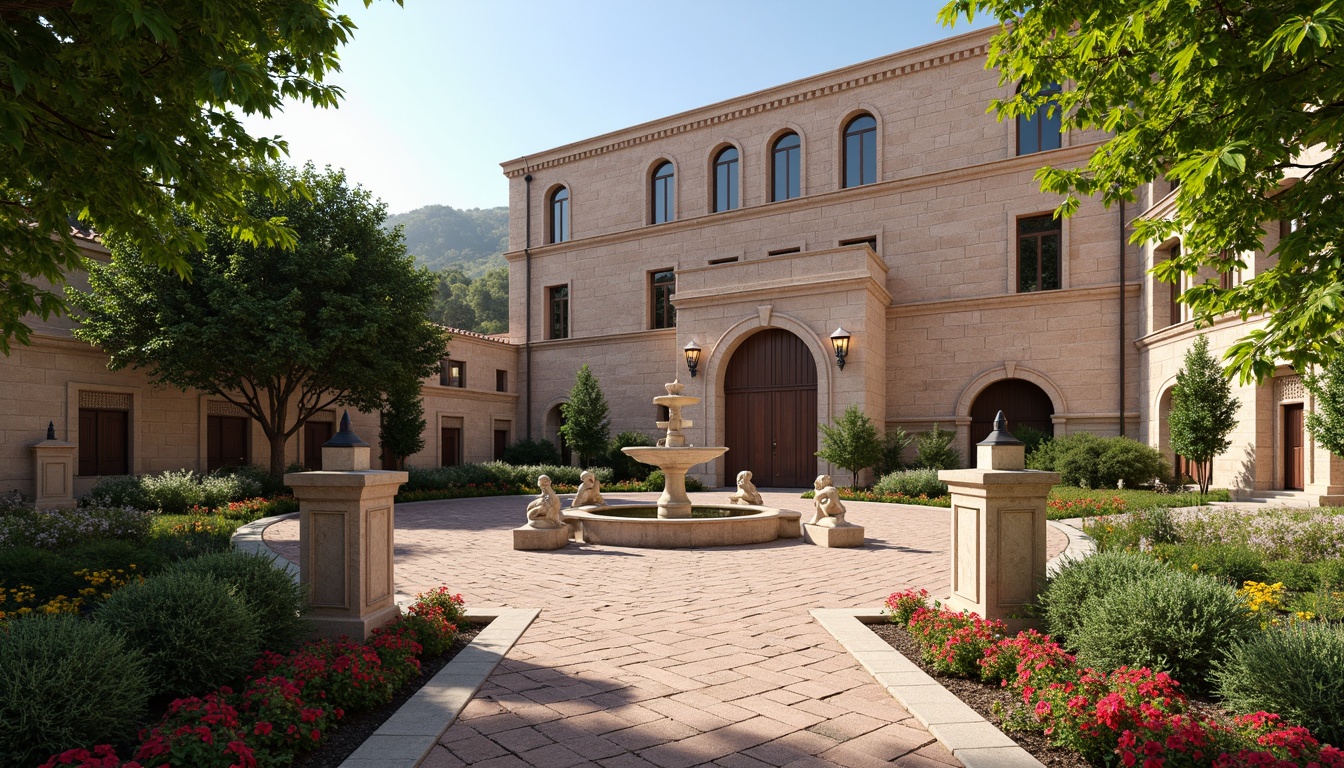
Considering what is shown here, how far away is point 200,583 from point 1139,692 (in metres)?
5.79

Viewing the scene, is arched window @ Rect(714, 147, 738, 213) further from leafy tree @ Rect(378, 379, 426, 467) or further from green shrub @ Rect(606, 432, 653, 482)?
leafy tree @ Rect(378, 379, 426, 467)

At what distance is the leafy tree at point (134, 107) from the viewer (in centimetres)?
512

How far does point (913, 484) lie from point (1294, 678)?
1433cm

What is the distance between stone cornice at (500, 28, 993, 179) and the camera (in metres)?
21.6

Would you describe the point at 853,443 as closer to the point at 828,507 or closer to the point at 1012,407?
the point at 1012,407

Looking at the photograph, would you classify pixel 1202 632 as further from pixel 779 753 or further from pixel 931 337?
pixel 931 337

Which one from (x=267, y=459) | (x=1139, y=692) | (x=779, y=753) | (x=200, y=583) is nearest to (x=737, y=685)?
(x=779, y=753)

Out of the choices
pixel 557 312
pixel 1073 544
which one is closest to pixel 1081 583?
pixel 1073 544

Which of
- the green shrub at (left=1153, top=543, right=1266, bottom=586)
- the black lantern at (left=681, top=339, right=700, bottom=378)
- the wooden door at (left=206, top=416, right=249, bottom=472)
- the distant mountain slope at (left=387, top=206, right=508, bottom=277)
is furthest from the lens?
the distant mountain slope at (left=387, top=206, right=508, bottom=277)

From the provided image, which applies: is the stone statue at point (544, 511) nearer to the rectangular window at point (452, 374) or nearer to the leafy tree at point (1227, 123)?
the leafy tree at point (1227, 123)

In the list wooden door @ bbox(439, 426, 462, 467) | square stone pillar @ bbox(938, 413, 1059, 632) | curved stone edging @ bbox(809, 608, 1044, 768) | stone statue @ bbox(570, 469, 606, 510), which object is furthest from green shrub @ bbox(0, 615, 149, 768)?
wooden door @ bbox(439, 426, 462, 467)

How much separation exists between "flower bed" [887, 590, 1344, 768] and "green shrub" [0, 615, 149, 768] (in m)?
4.97

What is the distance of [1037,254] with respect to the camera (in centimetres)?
2103

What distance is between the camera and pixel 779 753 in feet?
13.1
